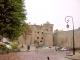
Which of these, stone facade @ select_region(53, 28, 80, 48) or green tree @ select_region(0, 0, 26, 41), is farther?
stone facade @ select_region(53, 28, 80, 48)

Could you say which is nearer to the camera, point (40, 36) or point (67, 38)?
point (67, 38)

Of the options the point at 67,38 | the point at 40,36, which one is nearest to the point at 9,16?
the point at 67,38

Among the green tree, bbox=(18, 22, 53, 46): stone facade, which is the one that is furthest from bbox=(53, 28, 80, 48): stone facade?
the green tree

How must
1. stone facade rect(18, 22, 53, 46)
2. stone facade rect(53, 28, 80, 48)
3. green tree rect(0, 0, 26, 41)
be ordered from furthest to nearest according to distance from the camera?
stone facade rect(18, 22, 53, 46) → stone facade rect(53, 28, 80, 48) → green tree rect(0, 0, 26, 41)

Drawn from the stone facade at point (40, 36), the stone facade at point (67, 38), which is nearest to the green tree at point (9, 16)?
the stone facade at point (67, 38)

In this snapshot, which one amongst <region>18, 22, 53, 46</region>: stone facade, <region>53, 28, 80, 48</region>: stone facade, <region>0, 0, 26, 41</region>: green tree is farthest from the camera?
<region>18, 22, 53, 46</region>: stone facade

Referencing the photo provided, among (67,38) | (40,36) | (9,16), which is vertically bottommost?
(67,38)

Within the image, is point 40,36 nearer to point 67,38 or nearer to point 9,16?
point 67,38

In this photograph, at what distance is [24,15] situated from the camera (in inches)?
771

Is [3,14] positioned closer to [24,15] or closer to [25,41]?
[24,15]

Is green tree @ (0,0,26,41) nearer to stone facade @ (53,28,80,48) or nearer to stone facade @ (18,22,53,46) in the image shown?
stone facade @ (53,28,80,48)

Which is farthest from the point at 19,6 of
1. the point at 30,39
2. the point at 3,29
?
the point at 30,39

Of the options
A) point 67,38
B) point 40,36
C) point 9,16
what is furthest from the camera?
point 40,36

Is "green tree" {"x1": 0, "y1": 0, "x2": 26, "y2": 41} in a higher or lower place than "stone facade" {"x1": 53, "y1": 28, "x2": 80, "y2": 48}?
higher
